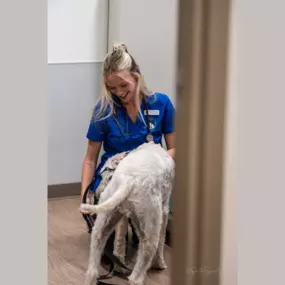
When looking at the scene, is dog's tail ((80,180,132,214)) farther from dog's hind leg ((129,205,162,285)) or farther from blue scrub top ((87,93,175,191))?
blue scrub top ((87,93,175,191))

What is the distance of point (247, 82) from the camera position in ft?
1.00

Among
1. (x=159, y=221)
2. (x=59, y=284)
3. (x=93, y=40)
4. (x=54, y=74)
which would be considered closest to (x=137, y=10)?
(x=93, y=40)

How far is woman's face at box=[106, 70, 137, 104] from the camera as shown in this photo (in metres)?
2.00

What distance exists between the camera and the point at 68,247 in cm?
228

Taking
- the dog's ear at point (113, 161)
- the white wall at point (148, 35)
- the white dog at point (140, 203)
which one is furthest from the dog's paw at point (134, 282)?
the white wall at point (148, 35)

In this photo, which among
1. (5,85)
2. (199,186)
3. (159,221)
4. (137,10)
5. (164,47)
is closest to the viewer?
(199,186)

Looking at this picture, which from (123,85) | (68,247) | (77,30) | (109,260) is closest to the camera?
(123,85)

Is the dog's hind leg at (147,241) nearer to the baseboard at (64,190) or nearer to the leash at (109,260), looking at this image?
the leash at (109,260)

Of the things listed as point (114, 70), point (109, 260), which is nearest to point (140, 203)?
point (109, 260)

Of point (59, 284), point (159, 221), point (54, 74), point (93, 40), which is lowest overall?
point (59, 284)

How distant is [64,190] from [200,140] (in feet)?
8.80

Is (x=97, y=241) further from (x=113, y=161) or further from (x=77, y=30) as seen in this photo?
(x=77, y=30)

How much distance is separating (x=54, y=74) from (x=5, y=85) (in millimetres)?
2203

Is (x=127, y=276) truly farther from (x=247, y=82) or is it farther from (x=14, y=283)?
(x=247, y=82)
